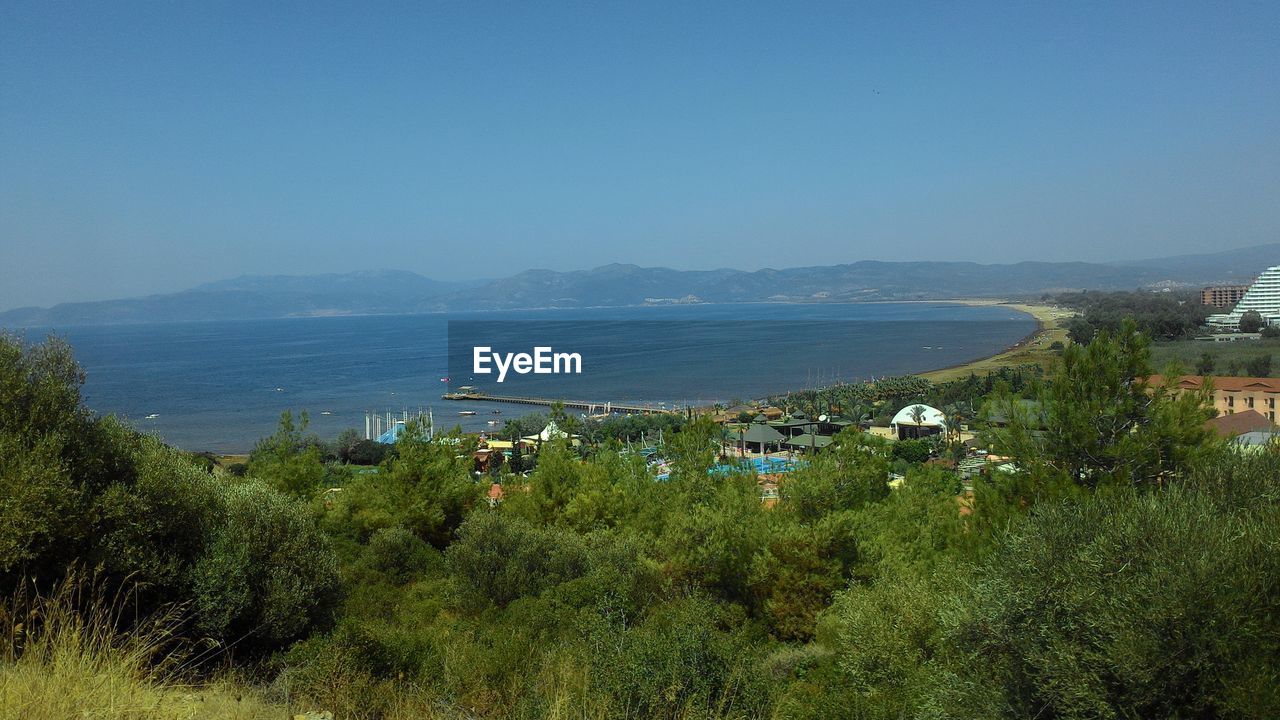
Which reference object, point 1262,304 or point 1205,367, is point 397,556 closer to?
point 1205,367

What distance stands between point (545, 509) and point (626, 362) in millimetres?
76306

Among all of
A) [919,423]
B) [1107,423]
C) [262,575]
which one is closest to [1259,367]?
[919,423]

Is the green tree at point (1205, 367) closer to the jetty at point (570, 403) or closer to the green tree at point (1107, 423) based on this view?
the green tree at point (1107, 423)

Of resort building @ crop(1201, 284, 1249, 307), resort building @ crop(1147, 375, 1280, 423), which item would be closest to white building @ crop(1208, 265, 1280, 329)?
resort building @ crop(1201, 284, 1249, 307)

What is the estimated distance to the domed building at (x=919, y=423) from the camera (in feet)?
134

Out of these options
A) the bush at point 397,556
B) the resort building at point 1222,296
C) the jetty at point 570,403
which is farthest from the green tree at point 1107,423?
the resort building at point 1222,296

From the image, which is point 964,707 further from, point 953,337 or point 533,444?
point 953,337

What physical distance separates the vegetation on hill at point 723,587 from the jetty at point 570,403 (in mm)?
41405

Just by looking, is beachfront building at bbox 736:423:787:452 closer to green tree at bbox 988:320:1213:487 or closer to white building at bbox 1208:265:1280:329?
green tree at bbox 988:320:1213:487

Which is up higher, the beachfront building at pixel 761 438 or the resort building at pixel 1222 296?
the resort building at pixel 1222 296

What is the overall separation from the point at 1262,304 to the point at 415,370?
268 feet

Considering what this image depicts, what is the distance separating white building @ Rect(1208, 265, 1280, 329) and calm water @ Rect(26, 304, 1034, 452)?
73.5ft

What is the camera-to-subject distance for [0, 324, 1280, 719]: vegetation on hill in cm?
416

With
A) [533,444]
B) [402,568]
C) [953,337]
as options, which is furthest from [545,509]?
[953,337]
